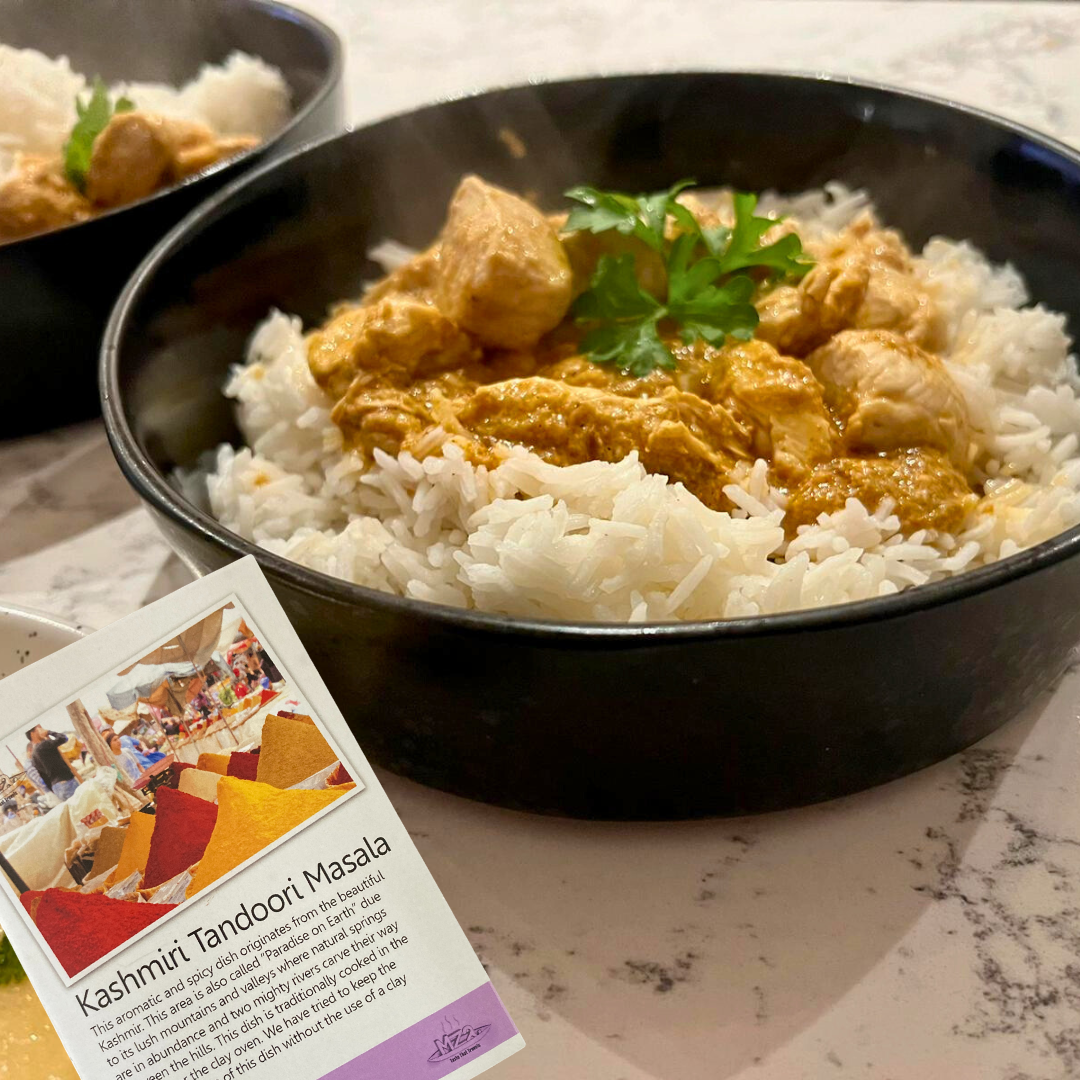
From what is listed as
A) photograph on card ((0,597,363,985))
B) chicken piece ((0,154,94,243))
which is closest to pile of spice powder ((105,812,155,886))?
photograph on card ((0,597,363,985))

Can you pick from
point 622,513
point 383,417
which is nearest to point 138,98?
point 383,417

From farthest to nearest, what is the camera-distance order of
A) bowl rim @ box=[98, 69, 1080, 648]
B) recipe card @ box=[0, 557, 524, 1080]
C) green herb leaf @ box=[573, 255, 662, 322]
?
green herb leaf @ box=[573, 255, 662, 322], bowl rim @ box=[98, 69, 1080, 648], recipe card @ box=[0, 557, 524, 1080]

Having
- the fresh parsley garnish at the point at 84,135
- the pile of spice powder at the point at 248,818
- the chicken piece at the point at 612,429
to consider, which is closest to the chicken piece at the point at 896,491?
the chicken piece at the point at 612,429

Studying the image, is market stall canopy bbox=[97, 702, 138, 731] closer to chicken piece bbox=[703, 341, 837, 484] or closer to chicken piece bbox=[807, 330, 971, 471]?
chicken piece bbox=[703, 341, 837, 484]

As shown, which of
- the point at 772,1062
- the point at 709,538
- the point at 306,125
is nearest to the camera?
the point at 772,1062

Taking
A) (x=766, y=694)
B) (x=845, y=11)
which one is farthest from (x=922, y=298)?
(x=845, y=11)

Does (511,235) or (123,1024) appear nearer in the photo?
(123,1024)

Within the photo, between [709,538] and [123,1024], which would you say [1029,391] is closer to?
[709,538]
